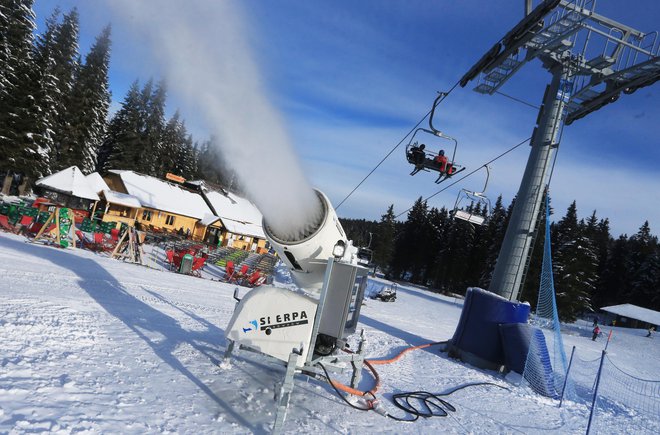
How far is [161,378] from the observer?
5.84 meters

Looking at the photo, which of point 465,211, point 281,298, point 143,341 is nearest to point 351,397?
point 281,298

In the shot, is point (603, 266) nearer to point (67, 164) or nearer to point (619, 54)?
point (619, 54)

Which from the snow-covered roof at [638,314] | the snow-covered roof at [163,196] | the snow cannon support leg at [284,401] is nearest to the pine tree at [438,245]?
the snow-covered roof at [638,314]

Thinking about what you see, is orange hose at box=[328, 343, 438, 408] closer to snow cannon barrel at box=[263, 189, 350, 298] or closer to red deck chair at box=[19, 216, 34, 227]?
snow cannon barrel at box=[263, 189, 350, 298]

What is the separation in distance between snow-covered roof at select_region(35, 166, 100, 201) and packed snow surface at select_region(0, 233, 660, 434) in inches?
888

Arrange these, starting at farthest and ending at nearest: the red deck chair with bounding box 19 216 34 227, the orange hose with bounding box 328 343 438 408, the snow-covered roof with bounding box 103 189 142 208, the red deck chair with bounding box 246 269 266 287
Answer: the snow-covered roof with bounding box 103 189 142 208 → the red deck chair with bounding box 246 269 266 287 → the red deck chair with bounding box 19 216 34 227 → the orange hose with bounding box 328 343 438 408

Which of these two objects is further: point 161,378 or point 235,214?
point 235,214

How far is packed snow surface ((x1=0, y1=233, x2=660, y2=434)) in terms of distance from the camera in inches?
183

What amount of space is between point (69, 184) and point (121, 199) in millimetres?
4525

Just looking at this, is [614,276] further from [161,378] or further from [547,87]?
[161,378]

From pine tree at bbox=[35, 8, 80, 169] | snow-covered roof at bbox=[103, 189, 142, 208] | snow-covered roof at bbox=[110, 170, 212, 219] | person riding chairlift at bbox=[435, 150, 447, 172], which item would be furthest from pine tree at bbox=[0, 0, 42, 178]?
person riding chairlift at bbox=[435, 150, 447, 172]

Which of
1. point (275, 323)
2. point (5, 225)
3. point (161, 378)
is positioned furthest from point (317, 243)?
point (5, 225)

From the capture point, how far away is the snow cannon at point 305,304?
586cm

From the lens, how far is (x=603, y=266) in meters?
77.9
